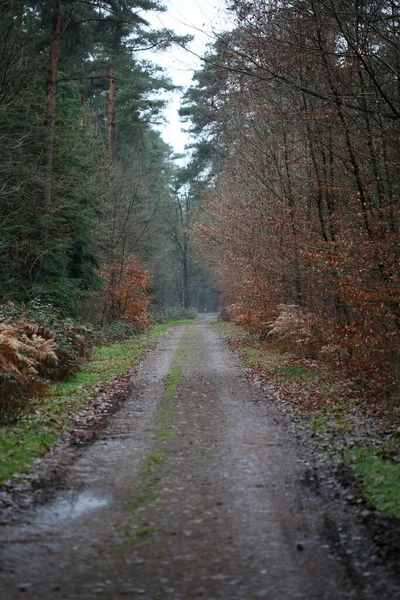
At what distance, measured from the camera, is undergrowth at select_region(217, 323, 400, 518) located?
20.4ft

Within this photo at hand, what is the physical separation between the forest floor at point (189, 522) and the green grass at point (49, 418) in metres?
0.28

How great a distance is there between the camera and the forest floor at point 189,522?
165 inches

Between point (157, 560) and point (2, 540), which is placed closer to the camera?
point (157, 560)

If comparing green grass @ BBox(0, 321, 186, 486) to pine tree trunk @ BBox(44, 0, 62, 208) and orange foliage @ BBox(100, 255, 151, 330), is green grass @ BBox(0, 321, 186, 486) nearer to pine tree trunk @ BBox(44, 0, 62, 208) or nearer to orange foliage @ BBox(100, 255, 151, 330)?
pine tree trunk @ BBox(44, 0, 62, 208)

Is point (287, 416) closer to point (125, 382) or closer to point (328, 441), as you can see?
point (328, 441)

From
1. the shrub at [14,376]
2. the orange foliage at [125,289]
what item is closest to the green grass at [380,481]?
the shrub at [14,376]

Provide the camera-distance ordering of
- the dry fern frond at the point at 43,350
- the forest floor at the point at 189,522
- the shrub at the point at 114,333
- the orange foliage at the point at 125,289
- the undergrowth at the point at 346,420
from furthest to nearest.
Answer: the orange foliage at the point at 125,289 → the shrub at the point at 114,333 → the dry fern frond at the point at 43,350 → the undergrowth at the point at 346,420 → the forest floor at the point at 189,522

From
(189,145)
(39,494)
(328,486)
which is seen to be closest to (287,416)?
(328,486)

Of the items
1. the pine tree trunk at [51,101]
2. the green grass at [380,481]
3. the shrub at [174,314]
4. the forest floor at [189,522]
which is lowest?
the forest floor at [189,522]

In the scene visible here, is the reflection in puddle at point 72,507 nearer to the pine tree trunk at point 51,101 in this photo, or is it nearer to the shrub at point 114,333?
the pine tree trunk at point 51,101

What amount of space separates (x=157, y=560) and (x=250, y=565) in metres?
0.73

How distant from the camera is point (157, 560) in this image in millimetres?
4570

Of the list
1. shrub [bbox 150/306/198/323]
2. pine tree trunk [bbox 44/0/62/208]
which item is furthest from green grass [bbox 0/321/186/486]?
shrub [bbox 150/306/198/323]

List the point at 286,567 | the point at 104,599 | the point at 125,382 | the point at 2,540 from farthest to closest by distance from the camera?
the point at 125,382 → the point at 2,540 → the point at 286,567 → the point at 104,599
